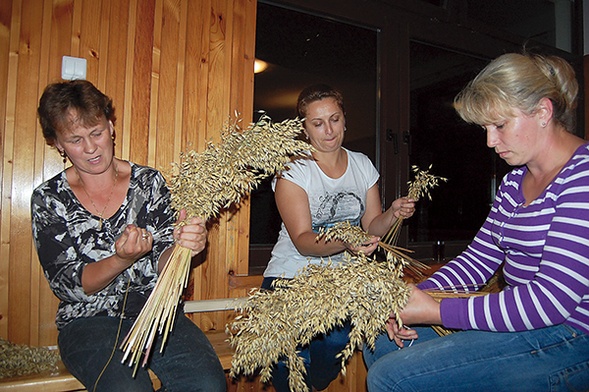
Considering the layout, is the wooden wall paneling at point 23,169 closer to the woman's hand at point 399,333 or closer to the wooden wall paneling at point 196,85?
the wooden wall paneling at point 196,85

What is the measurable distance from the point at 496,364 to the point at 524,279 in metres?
0.29

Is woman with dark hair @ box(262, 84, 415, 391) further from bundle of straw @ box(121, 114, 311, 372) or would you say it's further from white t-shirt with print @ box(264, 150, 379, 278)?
bundle of straw @ box(121, 114, 311, 372)

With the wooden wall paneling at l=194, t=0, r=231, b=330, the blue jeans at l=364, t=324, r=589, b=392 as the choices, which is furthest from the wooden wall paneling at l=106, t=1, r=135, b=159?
the blue jeans at l=364, t=324, r=589, b=392

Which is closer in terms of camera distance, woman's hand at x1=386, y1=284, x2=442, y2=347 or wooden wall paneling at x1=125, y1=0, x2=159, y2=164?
woman's hand at x1=386, y1=284, x2=442, y2=347

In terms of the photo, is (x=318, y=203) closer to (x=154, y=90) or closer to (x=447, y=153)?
(x=154, y=90)

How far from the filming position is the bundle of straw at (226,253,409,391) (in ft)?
3.59

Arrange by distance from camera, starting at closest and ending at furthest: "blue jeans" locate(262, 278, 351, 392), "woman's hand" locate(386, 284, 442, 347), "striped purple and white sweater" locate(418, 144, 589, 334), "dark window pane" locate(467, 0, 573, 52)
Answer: "striped purple and white sweater" locate(418, 144, 589, 334) < "woman's hand" locate(386, 284, 442, 347) < "blue jeans" locate(262, 278, 351, 392) < "dark window pane" locate(467, 0, 573, 52)

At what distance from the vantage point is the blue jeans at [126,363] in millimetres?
1307

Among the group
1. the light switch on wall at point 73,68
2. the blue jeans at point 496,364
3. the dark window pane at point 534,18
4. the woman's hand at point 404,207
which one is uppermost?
the dark window pane at point 534,18

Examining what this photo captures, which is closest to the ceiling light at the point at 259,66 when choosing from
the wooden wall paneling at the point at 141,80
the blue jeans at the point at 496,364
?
the wooden wall paneling at the point at 141,80

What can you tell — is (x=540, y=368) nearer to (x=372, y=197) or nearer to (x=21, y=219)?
(x=372, y=197)

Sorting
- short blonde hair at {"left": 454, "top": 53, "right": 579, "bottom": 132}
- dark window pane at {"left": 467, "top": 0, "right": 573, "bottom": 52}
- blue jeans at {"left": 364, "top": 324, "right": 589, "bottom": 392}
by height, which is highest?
dark window pane at {"left": 467, "top": 0, "right": 573, "bottom": 52}

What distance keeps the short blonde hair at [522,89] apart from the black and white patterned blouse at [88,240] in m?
1.13

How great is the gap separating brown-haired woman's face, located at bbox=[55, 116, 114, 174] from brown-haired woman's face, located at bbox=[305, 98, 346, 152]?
84 cm
